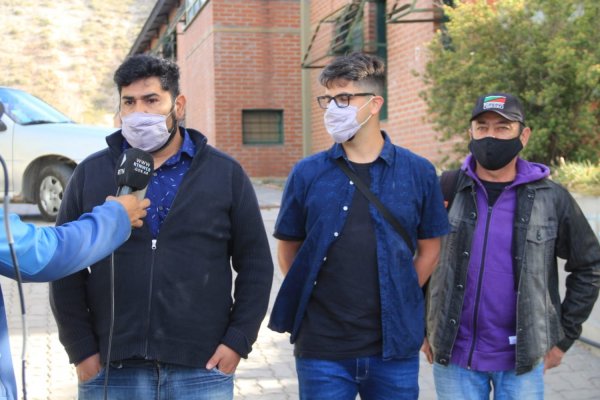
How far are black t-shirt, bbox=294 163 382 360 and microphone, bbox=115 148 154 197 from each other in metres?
0.95

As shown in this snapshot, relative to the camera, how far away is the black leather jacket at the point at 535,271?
138 inches

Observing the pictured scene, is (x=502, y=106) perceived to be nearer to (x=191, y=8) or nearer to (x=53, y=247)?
(x=53, y=247)

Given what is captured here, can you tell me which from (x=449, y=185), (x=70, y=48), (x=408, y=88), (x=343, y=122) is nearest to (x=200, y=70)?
(x=408, y=88)

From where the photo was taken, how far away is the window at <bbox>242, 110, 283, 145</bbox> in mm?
21297

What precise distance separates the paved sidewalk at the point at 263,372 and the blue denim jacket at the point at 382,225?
2.36 meters

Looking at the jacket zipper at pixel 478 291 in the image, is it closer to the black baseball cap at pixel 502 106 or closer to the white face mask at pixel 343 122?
the black baseball cap at pixel 502 106

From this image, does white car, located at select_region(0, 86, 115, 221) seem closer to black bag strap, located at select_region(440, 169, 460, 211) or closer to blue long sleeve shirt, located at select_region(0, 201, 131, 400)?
black bag strap, located at select_region(440, 169, 460, 211)

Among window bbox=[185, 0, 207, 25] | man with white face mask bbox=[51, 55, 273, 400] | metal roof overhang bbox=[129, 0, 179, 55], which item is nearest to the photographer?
man with white face mask bbox=[51, 55, 273, 400]

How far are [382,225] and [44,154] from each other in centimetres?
973

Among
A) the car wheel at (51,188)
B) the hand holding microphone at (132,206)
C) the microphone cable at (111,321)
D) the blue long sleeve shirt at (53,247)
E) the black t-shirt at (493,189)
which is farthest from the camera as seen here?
the car wheel at (51,188)

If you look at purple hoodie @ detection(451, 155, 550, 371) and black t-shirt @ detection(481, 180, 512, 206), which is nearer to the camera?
purple hoodie @ detection(451, 155, 550, 371)

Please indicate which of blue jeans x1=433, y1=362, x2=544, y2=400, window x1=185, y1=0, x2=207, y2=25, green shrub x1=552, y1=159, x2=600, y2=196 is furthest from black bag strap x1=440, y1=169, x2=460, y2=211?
window x1=185, y1=0, x2=207, y2=25

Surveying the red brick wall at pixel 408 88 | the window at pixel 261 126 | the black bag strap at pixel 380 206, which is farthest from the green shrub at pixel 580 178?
the window at pixel 261 126

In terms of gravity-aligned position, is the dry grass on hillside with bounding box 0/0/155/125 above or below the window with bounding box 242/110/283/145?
above
